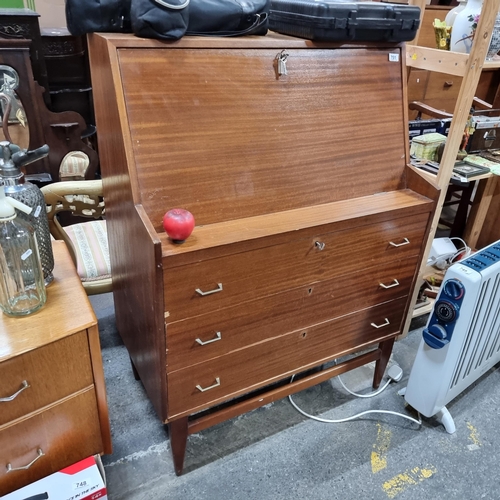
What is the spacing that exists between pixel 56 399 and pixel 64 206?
71 cm

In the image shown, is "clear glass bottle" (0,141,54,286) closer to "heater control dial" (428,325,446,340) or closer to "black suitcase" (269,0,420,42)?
"black suitcase" (269,0,420,42)

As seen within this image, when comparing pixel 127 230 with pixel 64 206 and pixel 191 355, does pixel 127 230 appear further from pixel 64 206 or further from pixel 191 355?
pixel 64 206

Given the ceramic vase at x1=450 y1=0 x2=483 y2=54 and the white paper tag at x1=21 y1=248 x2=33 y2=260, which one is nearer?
the white paper tag at x1=21 y1=248 x2=33 y2=260

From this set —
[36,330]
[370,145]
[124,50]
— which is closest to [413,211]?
[370,145]

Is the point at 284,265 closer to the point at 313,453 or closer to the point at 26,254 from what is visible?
the point at 26,254

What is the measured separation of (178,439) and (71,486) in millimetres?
321

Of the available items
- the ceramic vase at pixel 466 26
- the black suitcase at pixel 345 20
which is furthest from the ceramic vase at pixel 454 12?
the black suitcase at pixel 345 20

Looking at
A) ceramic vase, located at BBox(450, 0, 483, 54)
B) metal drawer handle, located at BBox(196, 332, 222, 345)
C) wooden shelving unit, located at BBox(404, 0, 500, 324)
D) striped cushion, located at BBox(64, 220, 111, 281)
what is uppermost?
ceramic vase, located at BBox(450, 0, 483, 54)

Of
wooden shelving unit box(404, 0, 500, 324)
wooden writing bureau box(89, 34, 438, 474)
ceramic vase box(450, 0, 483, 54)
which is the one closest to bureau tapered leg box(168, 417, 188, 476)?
wooden writing bureau box(89, 34, 438, 474)

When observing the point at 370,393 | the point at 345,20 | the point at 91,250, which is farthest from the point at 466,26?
the point at 91,250

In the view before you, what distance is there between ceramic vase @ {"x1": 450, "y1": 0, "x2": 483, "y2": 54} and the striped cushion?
1.41 m

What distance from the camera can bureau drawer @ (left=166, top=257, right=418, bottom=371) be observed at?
3.71 ft

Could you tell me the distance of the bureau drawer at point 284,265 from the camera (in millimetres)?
1056

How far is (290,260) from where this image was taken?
1.19 m
